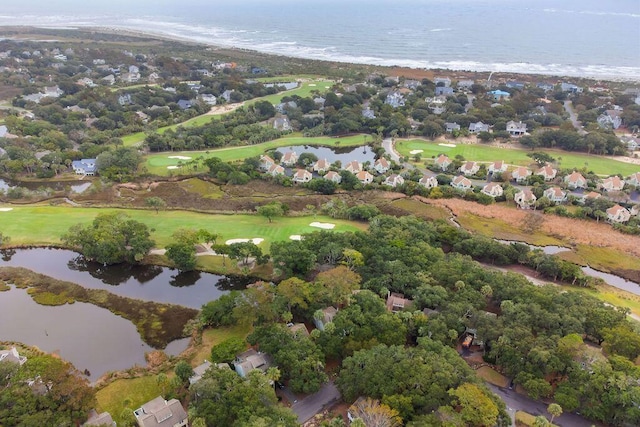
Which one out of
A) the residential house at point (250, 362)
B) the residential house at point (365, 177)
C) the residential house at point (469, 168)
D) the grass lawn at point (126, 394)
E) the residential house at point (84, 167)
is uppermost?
the residential house at point (469, 168)

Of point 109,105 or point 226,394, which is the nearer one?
point 226,394

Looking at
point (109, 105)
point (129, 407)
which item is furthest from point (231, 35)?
point (129, 407)

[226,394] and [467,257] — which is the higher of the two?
[467,257]

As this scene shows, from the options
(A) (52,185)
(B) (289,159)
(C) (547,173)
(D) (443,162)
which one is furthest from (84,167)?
(C) (547,173)

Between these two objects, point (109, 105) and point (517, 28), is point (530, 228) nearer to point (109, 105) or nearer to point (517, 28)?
point (109, 105)

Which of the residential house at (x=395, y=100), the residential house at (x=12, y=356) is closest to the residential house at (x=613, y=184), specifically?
the residential house at (x=395, y=100)

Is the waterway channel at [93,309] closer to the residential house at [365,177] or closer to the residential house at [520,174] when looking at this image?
the residential house at [365,177]
